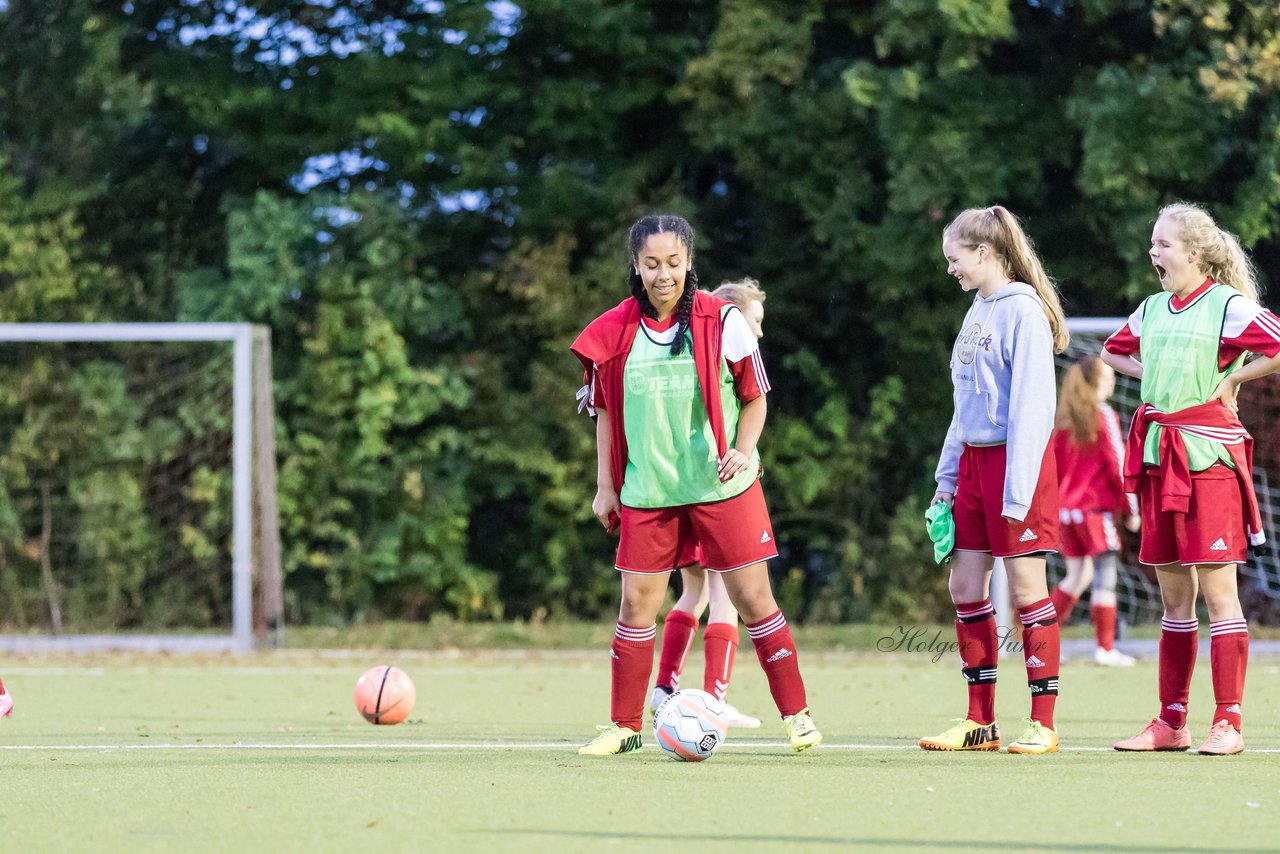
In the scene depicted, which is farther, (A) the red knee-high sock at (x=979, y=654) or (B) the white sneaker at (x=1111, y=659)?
(B) the white sneaker at (x=1111, y=659)

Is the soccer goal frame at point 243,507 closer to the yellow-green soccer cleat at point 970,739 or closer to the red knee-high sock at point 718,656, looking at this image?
the red knee-high sock at point 718,656

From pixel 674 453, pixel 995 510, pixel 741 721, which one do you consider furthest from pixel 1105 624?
pixel 674 453

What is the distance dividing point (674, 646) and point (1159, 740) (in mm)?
1831

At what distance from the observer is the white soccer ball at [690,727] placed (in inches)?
216

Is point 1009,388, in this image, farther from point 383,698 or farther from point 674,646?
point 383,698

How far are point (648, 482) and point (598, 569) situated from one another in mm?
10096

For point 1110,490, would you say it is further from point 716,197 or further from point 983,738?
point 716,197

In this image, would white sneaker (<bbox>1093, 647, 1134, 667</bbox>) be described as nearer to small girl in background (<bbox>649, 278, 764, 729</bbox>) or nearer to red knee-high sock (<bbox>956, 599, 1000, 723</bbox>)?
small girl in background (<bbox>649, 278, 764, 729</bbox>)

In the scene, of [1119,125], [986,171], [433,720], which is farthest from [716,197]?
[433,720]

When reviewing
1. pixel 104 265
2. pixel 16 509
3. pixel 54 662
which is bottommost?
pixel 54 662

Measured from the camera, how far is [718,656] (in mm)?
6410

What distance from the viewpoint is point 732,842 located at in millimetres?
3939

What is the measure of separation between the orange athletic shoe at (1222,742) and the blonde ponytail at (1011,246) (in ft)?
4.51

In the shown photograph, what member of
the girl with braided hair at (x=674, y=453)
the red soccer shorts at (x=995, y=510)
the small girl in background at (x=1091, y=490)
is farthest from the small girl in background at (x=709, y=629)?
the small girl in background at (x=1091, y=490)
